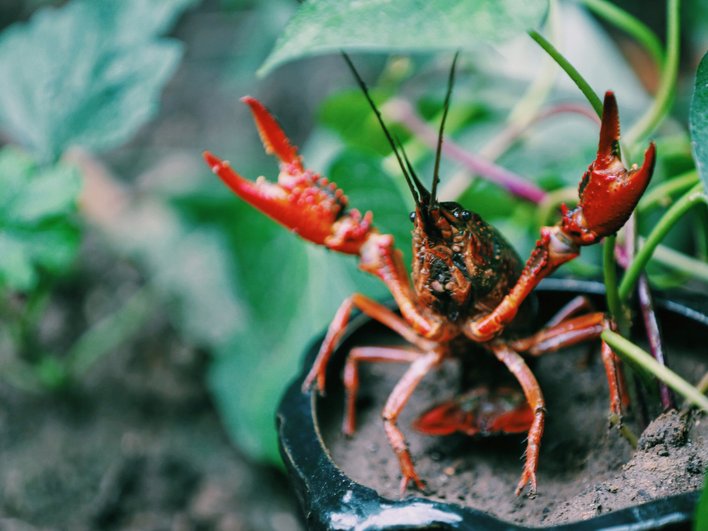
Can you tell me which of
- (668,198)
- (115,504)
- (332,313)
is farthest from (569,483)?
(115,504)

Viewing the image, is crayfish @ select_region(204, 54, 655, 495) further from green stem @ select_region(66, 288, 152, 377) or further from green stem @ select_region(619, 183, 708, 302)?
green stem @ select_region(66, 288, 152, 377)

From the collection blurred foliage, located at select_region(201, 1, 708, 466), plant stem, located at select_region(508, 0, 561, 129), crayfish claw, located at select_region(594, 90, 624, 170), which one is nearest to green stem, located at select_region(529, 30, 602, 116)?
crayfish claw, located at select_region(594, 90, 624, 170)

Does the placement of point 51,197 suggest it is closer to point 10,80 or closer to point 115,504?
point 10,80

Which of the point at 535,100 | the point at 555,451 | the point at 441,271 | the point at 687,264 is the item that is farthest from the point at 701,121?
the point at 535,100

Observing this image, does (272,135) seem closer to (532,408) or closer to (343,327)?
(343,327)

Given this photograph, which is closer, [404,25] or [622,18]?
[404,25]

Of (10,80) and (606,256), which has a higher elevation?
(606,256)
